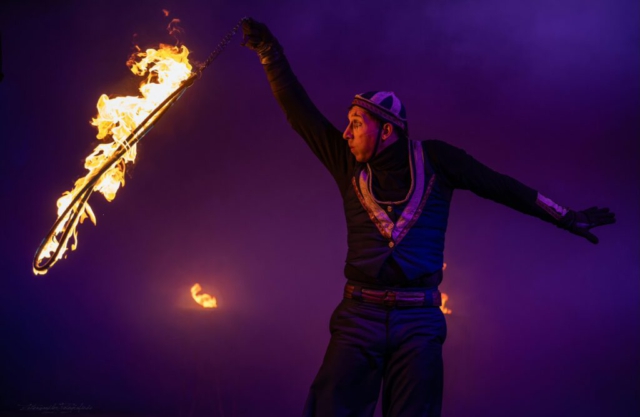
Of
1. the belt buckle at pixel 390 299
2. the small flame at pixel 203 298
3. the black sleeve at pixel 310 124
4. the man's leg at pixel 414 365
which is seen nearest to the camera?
the man's leg at pixel 414 365

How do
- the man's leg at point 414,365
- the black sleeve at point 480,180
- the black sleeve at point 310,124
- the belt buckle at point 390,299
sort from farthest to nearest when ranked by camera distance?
the black sleeve at point 310,124, the black sleeve at point 480,180, the belt buckle at point 390,299, the man's leg at point 414,365

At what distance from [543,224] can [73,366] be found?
3.90 meters

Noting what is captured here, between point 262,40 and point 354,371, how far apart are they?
158 centimetres

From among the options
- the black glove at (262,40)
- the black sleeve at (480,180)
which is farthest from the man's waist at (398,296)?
the black glove at (262,40)

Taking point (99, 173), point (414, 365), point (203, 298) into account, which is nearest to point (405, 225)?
point (414, 365)

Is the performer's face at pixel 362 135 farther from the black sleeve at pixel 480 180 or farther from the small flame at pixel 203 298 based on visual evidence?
the small flame at pixel 203 298

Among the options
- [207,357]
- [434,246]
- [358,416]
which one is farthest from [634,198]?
[207,357]

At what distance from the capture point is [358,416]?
235cm

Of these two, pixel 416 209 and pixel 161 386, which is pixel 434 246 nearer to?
pixel 416 209

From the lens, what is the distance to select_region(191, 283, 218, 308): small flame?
4664 mm

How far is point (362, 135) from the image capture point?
2.55 meters

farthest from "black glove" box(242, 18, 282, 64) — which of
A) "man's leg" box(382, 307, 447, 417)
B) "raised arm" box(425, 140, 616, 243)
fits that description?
"man's leg" box(382, 307, 447, 417)

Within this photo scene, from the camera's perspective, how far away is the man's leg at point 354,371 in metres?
2.32

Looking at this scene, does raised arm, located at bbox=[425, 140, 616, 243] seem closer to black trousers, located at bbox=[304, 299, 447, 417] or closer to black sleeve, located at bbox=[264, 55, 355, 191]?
black sleeve, located at bbox=[264, 55, 355, 191]
